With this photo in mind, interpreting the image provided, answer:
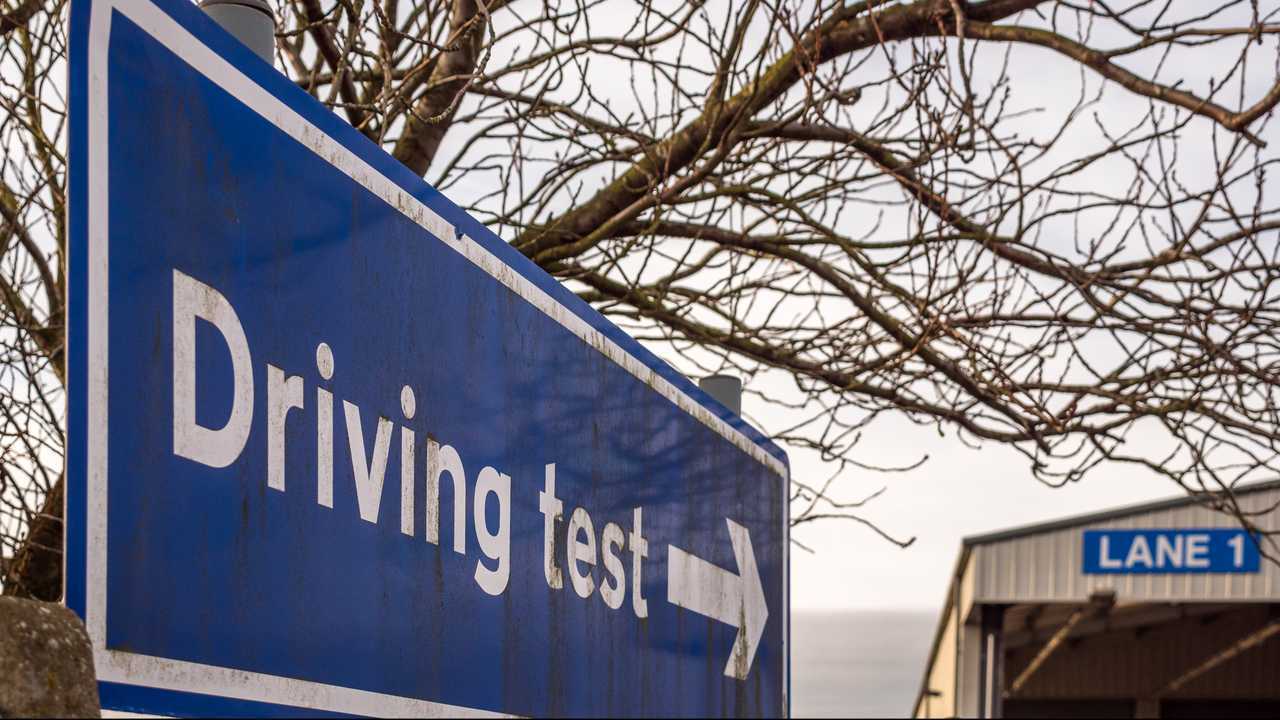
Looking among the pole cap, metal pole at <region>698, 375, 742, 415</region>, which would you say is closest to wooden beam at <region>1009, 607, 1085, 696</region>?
metal pole at <region>698, 375, 742, 415</region>

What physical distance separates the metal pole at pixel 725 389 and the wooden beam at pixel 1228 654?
24.6 meters

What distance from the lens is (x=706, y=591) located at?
2453mm

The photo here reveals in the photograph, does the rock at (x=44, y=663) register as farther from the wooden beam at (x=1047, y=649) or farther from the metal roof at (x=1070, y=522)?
the wooden beam at (x=1047, y=649)

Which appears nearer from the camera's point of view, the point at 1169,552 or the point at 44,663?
the point at 44,663

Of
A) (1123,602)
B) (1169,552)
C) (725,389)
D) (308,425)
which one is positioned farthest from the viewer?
(1123,602)

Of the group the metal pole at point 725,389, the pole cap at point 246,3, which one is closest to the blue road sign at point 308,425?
the pole cap at point 246,3

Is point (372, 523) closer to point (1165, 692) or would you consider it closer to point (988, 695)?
point (988, 695)

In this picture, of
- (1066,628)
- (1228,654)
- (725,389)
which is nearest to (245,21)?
(725,389)

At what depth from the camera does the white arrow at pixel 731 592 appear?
2305mm

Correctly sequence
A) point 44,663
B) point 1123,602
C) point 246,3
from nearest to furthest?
point 44,663
point 246,3
point 1123,602

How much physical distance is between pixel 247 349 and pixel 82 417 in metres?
0.22

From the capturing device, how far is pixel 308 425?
121 centimetres

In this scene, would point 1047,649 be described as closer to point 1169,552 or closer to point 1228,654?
point 1228,654

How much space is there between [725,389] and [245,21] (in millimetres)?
1804
